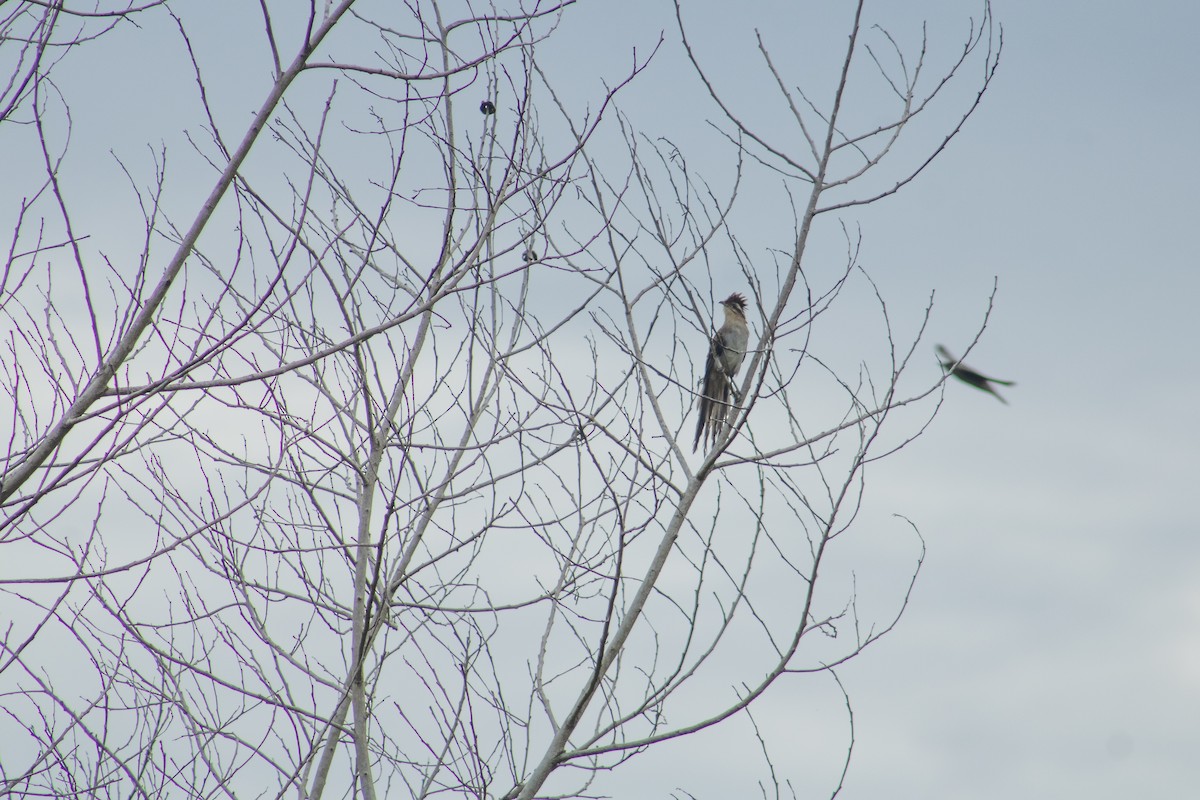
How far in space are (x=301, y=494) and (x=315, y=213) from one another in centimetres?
120

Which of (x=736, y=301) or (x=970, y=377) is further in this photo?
(x=736, y=301)

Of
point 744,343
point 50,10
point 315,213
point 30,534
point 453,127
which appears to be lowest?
point 30,534

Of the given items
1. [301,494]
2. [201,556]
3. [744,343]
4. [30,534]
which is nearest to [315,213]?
[301,494]

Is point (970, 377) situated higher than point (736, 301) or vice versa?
point (736, 301)

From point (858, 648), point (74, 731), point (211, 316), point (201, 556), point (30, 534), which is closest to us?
point (211, 316)

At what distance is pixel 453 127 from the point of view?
5070 millimetres

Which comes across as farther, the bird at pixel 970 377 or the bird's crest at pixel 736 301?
the bird's crest at pixel 736 301

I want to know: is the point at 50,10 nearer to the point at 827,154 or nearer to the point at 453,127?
the point at 453,127

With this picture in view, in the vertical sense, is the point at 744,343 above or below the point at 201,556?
above

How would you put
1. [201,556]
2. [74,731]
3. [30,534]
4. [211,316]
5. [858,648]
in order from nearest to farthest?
1. [211,316]
2. [30,534]
3. [858,648]
4. [74,731]
5. [201,556]

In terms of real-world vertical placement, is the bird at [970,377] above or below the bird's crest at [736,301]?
below

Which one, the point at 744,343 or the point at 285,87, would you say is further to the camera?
the point at 744,343

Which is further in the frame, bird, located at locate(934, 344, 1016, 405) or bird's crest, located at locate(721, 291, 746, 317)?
bird's crest, located at locate(721, 291, 746, 317)

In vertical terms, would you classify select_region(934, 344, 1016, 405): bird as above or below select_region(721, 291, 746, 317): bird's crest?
below
